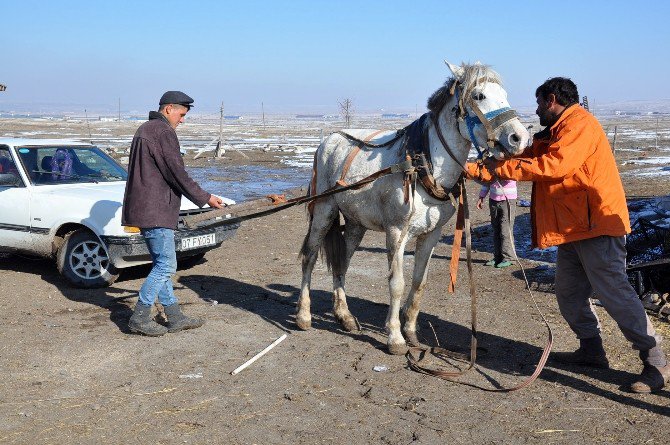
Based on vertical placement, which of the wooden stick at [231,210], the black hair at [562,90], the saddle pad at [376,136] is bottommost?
the wooden stick at [231,210]

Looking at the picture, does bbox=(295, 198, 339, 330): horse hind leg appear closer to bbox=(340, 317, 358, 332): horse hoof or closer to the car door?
bbox=(340, 317, 358, 332): horse hoof

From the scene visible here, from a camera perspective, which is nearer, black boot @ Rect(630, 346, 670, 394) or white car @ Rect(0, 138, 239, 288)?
black boot @ Rect(630, 346, 670, 394)

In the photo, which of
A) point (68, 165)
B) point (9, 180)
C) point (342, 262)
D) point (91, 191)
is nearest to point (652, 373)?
point (342, 262)

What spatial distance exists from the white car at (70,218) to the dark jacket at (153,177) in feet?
5.46

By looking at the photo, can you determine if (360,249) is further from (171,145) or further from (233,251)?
(171,145)

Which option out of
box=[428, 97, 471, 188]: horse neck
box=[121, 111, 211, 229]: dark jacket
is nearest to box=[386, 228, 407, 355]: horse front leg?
box=[428, 97, 471, 188]: horse neck

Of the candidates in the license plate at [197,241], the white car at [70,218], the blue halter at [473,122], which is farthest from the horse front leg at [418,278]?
the license plate at [197,241]

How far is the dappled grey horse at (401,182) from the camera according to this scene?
4996 mm

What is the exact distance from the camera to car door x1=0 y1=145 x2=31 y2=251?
323 inches

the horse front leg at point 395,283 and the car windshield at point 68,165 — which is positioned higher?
the car windshield at point 68,165

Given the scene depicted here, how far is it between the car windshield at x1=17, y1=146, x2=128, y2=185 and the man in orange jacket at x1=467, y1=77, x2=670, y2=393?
18.8ft

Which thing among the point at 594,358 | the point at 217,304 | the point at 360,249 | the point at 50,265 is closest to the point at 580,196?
the point at 594,358

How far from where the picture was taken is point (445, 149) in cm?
538

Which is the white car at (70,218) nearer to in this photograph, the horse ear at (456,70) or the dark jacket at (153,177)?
the dark jacket at (153,177)
